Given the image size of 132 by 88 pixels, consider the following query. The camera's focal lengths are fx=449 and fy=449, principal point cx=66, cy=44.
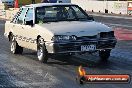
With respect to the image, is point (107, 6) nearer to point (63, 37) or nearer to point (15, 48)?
point (15, 48)

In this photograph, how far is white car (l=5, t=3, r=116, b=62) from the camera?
11.5 m

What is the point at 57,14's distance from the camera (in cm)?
1293

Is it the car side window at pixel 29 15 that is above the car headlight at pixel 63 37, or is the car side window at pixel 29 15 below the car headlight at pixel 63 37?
above

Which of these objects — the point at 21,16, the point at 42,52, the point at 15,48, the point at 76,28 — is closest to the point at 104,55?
the point at 76,28

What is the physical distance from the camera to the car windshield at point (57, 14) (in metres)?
12.8

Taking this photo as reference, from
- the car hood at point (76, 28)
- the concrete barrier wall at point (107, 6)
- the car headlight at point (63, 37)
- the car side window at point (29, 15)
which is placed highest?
the car side window at point (29, 15)

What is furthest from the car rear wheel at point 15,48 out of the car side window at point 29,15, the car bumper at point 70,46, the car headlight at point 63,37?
the car headlight at point 63,37

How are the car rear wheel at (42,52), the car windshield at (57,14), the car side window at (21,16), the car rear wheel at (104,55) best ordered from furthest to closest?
the car side window at (21,16), the car windshield at (57,14), the car rear wheel at (104,55), the car rear wheel at (42,52)

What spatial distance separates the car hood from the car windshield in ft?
1.61

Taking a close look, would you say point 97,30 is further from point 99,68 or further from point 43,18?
point 43,18

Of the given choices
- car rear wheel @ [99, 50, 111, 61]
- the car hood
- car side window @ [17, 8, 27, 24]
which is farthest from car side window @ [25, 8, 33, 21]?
car rear wheel @ [99, 50, 111, 61]

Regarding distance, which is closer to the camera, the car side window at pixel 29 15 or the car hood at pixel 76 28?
the car hood at pixel 76 28

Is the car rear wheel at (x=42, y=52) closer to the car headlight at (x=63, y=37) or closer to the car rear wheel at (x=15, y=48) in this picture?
the car headlight at (x=63, y=37)

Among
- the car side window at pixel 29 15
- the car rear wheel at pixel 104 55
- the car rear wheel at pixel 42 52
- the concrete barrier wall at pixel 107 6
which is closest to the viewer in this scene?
the car rear wheel at pixel 42 52
